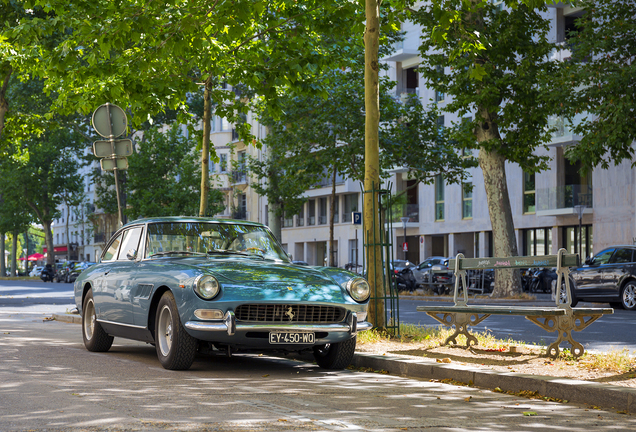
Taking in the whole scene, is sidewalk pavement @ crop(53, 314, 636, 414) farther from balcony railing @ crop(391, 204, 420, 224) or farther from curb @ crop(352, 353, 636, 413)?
balcony railing @ crop(391, 204, 420, 224)

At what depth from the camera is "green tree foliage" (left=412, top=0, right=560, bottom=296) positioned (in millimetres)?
26922

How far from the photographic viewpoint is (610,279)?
77.0ft

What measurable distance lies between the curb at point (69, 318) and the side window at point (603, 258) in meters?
13.6

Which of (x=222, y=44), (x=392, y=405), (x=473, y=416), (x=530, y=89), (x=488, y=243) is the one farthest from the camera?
(x=488, y=243)

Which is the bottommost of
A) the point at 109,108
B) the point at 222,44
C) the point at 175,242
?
the point at 175,242

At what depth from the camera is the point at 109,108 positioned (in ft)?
52.2

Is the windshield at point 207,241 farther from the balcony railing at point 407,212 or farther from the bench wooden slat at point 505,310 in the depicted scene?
the balcony railing at point 407,212

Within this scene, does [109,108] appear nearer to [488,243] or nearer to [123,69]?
[123,69]

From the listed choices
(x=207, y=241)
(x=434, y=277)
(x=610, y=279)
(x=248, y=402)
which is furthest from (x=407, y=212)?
(x=248, y=402)

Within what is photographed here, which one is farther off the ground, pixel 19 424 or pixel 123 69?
pixel 123 69

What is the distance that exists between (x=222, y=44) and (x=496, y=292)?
14.4 metres

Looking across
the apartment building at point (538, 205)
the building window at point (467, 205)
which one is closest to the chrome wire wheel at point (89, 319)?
the apartment building at point (538, 205)

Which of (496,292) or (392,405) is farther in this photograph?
(496,292)

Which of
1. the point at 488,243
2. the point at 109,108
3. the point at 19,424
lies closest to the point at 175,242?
the point at 19,424
